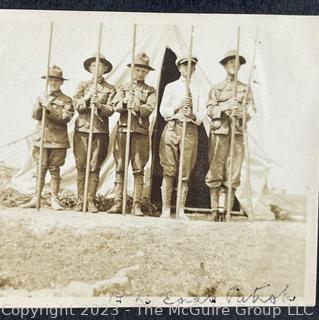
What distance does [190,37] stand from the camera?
3.75 feet

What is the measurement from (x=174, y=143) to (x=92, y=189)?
23 centimetres

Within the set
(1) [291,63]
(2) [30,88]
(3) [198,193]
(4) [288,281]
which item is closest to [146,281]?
(3) [198,193]

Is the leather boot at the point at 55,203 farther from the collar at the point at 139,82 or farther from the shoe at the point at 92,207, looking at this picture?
the collar at the point at 139,82

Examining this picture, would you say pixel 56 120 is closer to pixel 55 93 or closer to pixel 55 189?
pixel 55 93

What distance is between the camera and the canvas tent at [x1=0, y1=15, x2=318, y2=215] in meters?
1.12

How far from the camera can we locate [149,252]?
1.11 m

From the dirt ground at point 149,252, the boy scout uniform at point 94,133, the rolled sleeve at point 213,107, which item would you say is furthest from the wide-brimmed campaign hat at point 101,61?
the dirt ground at point 149,252

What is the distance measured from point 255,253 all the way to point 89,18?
28.1 inches

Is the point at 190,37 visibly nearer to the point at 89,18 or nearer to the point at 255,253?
the point at 89,18

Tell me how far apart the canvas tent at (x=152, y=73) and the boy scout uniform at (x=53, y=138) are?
0.05 feet

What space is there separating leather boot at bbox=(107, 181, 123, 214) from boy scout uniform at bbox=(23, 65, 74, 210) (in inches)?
5.1

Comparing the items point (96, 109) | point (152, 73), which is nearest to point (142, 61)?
point (152, 73)

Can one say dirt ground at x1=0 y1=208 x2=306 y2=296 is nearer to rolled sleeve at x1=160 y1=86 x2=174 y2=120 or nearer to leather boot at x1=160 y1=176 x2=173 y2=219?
leather boot at x1=160 y1=176 x2=173 y2=219

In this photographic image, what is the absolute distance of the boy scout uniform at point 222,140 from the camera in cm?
113
